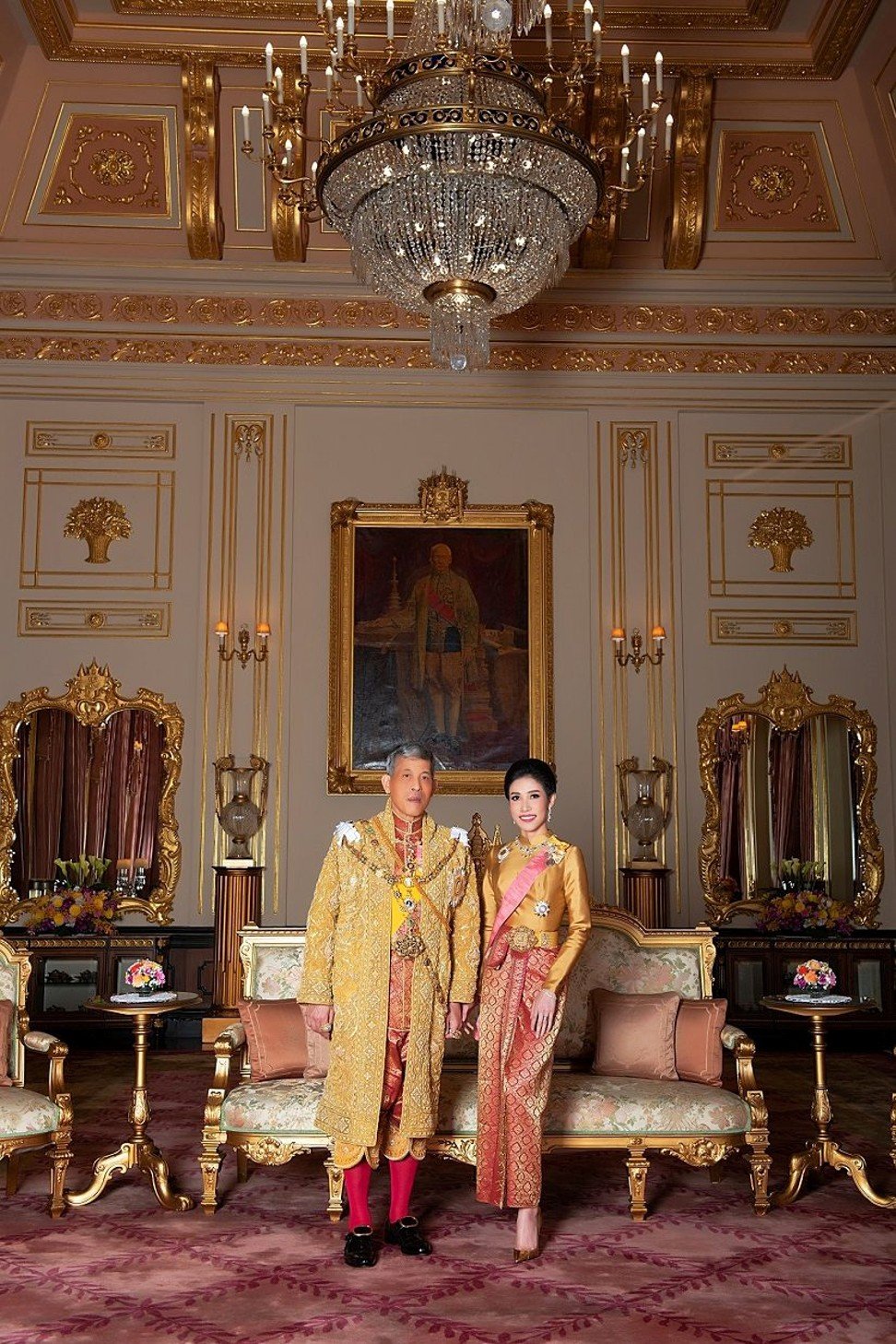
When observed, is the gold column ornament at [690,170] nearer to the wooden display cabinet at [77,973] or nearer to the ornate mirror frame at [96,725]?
the ornate mirror frame at [96,725]

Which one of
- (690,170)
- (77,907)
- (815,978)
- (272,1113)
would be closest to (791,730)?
(690,170)

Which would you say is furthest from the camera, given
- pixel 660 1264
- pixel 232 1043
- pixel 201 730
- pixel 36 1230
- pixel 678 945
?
pixel 201 730

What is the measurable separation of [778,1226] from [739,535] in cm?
616

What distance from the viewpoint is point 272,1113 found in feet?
15.3

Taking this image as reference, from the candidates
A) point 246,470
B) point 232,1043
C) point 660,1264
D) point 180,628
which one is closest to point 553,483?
point 246,470

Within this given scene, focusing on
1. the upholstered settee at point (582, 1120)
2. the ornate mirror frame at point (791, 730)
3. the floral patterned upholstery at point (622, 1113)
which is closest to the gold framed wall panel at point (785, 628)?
the ornate mirror frame at point (791, 730)

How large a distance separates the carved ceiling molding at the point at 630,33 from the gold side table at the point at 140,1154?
666cm

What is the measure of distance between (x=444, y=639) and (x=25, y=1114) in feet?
18.1

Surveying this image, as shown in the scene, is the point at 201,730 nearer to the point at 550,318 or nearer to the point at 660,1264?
the point at 550,318

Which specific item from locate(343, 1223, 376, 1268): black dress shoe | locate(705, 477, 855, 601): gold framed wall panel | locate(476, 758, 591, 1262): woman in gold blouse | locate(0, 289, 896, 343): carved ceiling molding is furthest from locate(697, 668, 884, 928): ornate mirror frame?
locate(343, 1223, 376, 1268): black dress shoe

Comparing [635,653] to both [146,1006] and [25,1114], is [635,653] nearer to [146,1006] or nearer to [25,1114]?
[146,1006]

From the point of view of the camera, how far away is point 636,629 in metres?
9.65

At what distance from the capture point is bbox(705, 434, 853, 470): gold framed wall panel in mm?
9930

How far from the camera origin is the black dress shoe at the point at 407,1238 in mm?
4207
